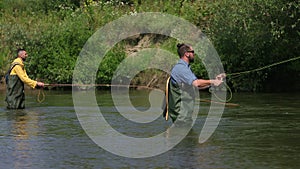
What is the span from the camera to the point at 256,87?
2612 cm

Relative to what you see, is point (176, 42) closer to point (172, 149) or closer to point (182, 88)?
point (182, 88)

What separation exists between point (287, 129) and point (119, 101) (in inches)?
348

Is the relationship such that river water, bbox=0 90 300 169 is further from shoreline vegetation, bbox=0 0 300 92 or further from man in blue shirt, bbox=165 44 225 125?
shoreline vegetation, bbox=0 0 300 92

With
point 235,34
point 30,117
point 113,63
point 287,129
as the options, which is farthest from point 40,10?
point 287,129

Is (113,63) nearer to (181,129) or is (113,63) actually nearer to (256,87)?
(256,87)

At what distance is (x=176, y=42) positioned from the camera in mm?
27828

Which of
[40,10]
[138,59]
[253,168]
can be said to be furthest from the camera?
[40,10]

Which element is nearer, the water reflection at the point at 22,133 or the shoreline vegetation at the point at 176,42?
the water reflection at the point at 22,133

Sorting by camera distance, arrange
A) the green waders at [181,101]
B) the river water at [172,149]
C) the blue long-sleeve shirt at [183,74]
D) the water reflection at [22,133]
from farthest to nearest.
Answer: the green waders at [181,101]
the blue long-sleeve shirt at [183,74]
the water reflection at [22,133]
the river water at [172,149]

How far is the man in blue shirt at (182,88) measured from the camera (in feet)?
37.1

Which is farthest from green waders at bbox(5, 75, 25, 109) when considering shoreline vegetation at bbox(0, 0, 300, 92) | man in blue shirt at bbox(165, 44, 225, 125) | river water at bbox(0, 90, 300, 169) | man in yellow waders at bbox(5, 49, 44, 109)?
shoreline vegetation at bbox(0, 0, 300, 92)

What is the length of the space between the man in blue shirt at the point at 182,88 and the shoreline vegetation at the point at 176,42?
10417 millimetres

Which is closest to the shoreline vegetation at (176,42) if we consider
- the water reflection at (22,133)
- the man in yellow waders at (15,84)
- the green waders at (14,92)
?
the man in yellow waders at (15,84)

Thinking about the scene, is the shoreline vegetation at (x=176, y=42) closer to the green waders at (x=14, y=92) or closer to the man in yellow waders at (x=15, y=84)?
the man in yellow waders at (x=15, y=84)
